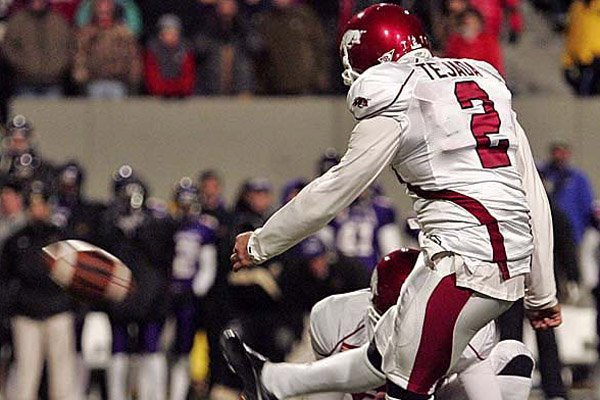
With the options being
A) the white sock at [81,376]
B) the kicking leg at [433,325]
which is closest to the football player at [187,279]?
the white sock at [81,376]

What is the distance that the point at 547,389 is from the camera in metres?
8.42

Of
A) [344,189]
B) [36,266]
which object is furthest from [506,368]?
[36,266]

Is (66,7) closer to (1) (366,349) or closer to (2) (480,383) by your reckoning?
(1) (366,349)

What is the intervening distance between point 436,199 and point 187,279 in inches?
258

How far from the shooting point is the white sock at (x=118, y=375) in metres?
12.8

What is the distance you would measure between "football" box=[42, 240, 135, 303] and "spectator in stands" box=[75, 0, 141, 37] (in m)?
8.39

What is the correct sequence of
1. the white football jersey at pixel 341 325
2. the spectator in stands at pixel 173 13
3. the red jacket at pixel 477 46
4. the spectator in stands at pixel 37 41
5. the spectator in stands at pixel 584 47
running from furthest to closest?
1. the spectator in stands at pixel 173 13
2. the spectator in stands at pixel 37 41
3. the spectator in stands at pixel 584 47
4. the red jacket at pixel 477 46
5. the white football jersey at pixel 341 325

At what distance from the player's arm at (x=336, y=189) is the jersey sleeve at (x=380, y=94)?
31mm

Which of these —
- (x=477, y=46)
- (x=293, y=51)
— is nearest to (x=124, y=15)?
(x=293, y=51)

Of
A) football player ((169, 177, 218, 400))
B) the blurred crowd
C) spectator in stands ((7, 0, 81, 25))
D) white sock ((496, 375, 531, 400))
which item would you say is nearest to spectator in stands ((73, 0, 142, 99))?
the blurred crowd

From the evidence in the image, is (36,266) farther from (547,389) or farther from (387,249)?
(547,389)

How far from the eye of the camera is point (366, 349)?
6.84 meters

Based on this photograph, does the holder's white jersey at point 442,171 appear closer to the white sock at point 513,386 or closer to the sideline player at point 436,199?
the sideline player at point 436,199

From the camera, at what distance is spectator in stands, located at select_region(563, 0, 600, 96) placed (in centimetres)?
1486
